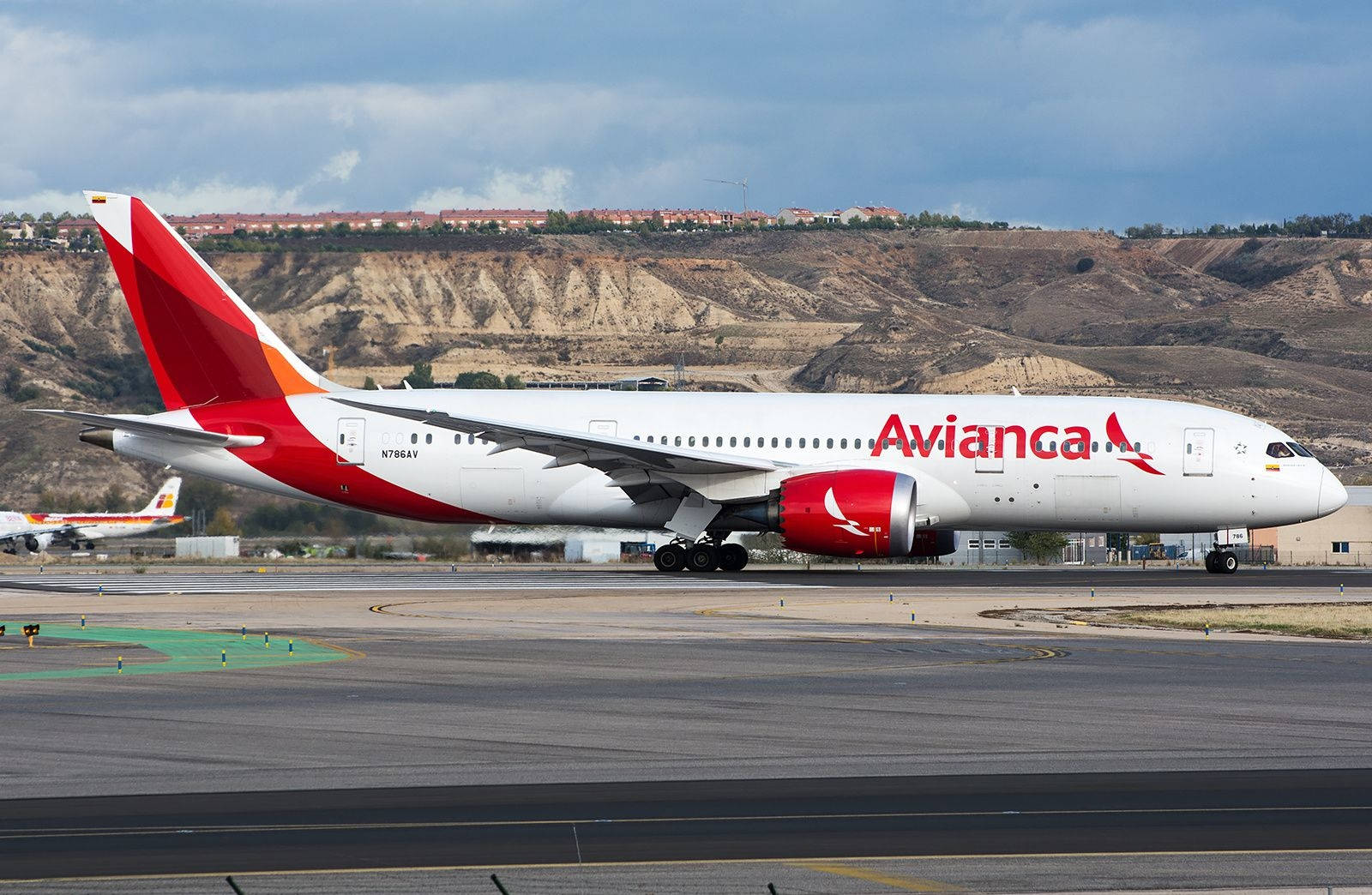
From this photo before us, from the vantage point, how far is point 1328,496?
35031mm

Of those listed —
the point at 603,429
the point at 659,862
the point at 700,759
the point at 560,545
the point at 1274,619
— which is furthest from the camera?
the point at 560,545

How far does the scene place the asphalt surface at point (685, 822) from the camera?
9.53 meters

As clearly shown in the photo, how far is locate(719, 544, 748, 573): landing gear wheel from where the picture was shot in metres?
36.0

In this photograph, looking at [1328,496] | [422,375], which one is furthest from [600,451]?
[422,375]

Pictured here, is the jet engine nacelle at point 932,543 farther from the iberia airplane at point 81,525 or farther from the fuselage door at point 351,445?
the iberia airplane at point 81,525

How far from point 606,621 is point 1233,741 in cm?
1244

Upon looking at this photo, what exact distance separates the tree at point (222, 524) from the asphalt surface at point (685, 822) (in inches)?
1988

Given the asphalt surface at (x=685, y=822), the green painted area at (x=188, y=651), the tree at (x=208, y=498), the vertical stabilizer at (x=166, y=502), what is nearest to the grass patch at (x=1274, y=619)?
the asphalt surface at (x=685, y=822)

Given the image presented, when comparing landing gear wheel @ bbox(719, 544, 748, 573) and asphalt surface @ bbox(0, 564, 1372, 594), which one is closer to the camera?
asphalt surface @ bbox(0, 564, 1372, 594)

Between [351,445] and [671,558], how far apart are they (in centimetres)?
765

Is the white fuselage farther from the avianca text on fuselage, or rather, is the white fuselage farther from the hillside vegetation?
the hillside vegetation

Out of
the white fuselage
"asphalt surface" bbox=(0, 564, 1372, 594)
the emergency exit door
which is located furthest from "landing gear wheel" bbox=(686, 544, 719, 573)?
the emergency exit door

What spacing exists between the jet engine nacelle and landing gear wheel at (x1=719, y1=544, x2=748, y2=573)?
3897 mm

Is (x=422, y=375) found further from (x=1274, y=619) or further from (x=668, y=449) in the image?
(x=1274, y=619)
